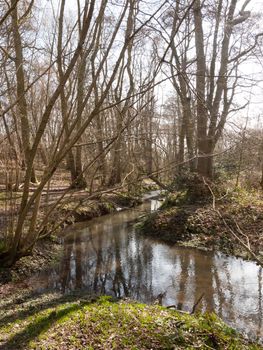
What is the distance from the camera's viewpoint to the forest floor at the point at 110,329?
160 inches

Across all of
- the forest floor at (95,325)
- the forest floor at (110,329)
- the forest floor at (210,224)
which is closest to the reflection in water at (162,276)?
the forest floor at (210,224)

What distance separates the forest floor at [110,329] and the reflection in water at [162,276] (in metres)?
1.14

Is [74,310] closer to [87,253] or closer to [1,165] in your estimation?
[1,165]

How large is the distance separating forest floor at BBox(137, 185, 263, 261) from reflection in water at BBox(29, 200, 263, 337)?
527 millimetres

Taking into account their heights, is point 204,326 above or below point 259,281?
above

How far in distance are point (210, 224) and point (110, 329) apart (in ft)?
22.7

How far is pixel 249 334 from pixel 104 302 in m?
2.22

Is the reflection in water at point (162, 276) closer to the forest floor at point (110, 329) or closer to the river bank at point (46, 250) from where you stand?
the river bank at point (46, 250)

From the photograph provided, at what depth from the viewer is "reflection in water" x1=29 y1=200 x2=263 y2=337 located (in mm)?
6129

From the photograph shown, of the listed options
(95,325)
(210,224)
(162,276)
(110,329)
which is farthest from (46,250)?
(210,224)

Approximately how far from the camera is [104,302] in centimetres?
524

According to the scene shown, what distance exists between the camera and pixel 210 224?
10695 mm

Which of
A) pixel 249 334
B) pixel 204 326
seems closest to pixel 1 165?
pixel 204 326

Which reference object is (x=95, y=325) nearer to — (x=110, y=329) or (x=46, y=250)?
(x=110, y=329)
